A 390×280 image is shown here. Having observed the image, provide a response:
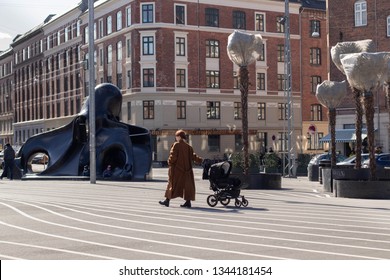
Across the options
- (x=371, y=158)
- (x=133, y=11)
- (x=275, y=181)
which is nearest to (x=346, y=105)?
(x=133, y=11)

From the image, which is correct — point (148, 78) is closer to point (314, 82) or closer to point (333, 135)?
point (314, 82)

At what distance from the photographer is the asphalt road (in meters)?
9.19

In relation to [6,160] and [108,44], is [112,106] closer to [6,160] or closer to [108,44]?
[6,160]

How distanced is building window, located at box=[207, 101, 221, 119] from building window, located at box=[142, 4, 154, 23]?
939 cm

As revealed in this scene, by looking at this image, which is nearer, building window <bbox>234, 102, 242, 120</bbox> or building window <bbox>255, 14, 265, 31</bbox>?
building window <bbox>234, 102, 242, 120</bbox>

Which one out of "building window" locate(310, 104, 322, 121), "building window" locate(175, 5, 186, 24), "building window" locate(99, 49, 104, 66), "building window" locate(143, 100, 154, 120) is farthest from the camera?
"building window" locate(310, 104, 322, 121)

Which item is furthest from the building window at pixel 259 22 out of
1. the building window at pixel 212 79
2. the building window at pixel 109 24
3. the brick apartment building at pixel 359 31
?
the brick apartment building at pixel 359 31

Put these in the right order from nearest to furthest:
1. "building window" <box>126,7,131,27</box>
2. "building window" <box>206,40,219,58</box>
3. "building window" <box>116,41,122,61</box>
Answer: "building window" <box>126,7,131,27</box>
"building window" <box>206,40,219,58</box>
"building window" <box>116,41,122,61</box>

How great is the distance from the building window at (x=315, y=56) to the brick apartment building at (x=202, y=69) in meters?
0.11

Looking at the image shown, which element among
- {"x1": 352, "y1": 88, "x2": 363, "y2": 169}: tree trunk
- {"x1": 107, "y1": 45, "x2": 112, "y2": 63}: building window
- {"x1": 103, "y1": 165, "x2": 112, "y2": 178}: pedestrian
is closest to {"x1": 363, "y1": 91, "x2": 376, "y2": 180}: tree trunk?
{"x1": 352, "y1": 88, "x2": 363, "y2": 169}: tree trunk

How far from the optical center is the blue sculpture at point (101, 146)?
30.5 meters

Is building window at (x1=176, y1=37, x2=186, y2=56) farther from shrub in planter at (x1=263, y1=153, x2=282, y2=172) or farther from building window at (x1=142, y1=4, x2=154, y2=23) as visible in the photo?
shrub in planter at (x1=263, y1=153, x2=282, y2=172)

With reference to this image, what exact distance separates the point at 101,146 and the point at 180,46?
116ft

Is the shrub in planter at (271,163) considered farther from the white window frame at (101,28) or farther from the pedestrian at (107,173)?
the white window frame at (101,28)
